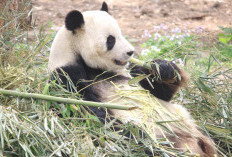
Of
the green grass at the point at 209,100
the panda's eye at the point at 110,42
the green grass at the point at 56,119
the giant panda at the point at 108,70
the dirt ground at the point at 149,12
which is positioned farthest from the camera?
the dirt ground at the point at 149,12

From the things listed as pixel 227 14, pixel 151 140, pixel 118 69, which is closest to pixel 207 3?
pixel 227 14

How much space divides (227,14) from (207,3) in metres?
0.74

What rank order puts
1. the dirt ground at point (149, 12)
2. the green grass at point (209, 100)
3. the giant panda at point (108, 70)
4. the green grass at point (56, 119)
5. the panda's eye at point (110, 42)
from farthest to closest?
the dirt ground at point (149, 12), the panda's eye at point (110, 42), the green grass at point (209, 100), the giant panda at point (108, 70), the green grass at point (56, 119)

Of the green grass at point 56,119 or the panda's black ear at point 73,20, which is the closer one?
the green grass at point 56,119

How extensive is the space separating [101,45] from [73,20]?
37cm

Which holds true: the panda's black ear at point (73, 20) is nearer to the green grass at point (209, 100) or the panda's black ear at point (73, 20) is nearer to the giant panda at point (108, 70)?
the giant panda at point (108, 70)

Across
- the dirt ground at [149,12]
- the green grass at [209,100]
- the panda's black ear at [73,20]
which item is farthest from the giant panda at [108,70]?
the dirt ground at [149,12]

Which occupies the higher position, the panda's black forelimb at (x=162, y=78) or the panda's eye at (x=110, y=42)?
the panda's eye at (x=110, y=42)

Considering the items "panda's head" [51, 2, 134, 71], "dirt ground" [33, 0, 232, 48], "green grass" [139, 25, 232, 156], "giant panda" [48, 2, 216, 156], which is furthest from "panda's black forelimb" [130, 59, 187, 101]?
"dirt ground" [33, 0, 232, 48]

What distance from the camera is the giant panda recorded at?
3.97 metres

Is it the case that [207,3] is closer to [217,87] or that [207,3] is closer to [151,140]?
[217,87]

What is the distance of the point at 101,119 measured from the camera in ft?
12.3

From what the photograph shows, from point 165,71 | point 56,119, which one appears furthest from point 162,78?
point 56,119

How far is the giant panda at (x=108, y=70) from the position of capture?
3975 millimetres
